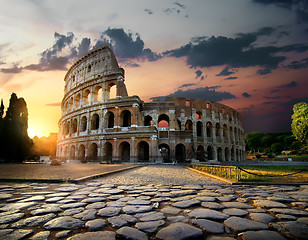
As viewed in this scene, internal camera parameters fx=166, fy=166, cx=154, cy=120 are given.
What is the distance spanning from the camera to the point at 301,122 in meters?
29.6

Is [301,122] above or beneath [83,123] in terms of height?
above

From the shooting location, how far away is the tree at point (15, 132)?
21.1m

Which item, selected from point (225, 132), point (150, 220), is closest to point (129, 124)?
point (225, 132)

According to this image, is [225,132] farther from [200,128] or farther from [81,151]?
[81,151]

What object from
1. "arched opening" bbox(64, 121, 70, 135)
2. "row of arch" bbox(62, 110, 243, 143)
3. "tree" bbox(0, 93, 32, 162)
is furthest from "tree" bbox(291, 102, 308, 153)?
"tree" bbox(0, 93, 32, 162)

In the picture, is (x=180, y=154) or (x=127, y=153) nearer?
(x=127, y=153)

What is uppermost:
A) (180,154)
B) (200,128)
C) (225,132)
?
(200,128)

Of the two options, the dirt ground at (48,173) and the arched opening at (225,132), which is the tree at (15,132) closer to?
the dirt ground at (48,173)

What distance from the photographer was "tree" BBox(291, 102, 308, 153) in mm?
28672

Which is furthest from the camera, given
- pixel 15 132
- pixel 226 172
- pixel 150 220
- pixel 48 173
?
pixel 15 132

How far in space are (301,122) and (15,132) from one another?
45300mm

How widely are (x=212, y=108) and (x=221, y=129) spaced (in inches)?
161

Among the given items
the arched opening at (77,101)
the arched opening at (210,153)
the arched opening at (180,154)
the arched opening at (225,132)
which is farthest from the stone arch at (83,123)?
the arched opening at (225,132)

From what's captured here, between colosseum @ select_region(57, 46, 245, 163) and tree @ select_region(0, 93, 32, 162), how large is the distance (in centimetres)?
558
